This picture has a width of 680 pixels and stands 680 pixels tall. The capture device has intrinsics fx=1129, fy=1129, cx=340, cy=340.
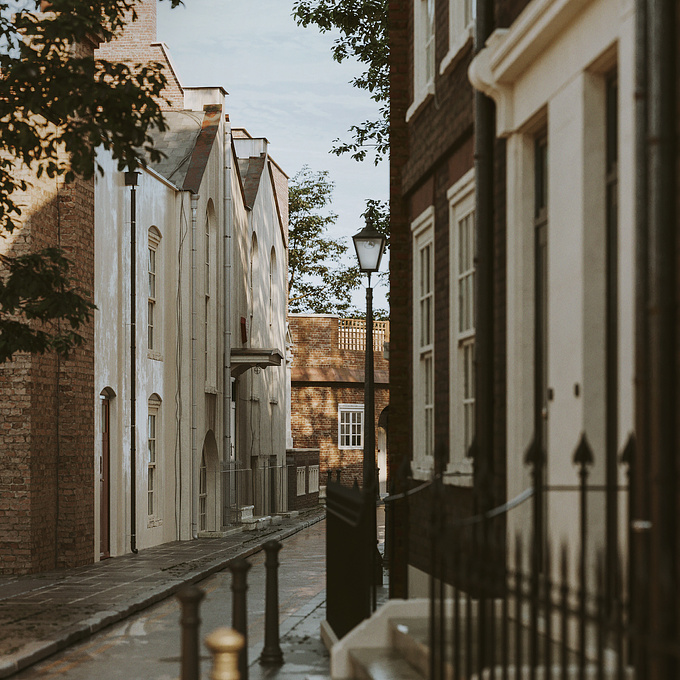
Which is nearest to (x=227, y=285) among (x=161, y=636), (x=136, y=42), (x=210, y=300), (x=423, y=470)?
(x=210, y=300)

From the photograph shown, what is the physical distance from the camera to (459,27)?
9.95 metres

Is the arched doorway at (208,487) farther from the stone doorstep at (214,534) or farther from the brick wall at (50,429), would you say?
the brick wall at (50,429)

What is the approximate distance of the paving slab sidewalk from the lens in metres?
11.1

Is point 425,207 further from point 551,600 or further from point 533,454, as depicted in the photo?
point 551,600

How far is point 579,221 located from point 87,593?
33.7 feet

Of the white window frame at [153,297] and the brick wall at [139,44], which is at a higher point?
the brick wall at [139,44]

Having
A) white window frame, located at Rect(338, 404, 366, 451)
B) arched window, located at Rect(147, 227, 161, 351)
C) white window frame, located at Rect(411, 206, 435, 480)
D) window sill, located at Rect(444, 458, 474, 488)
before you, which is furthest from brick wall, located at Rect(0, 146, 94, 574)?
white window frame, located at Rect(338, 404, 366, 451)

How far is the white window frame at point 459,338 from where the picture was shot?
955 cm

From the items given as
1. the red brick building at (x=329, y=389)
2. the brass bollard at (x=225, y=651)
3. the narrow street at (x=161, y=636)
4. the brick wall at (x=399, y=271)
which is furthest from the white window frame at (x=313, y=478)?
the brass bollard at (x=225, y=651)

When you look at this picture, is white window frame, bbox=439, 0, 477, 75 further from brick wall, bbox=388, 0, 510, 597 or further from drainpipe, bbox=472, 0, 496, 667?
drainpipe, bbox=472, 0, 496, 667

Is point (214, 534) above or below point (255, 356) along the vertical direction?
below

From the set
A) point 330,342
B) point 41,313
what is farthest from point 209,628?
point 330,342

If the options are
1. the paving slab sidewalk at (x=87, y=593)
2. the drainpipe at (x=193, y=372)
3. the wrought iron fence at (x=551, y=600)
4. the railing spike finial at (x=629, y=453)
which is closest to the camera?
the wrought iron fence at (x=551, y=600)

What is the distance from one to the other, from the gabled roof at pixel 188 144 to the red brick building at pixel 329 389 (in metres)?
19.8
